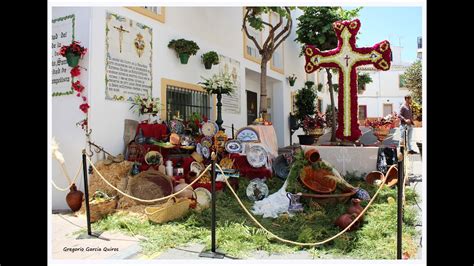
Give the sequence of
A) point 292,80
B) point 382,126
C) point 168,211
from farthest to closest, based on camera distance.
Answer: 1. point 292,80
2. point 382,126
3. point 168,211

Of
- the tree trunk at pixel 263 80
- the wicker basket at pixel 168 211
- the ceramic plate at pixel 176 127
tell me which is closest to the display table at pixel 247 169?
the ceramic plate at pixel 176 127

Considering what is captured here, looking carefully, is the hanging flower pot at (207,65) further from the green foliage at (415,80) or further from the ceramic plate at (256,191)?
the green foliage at (415,80)

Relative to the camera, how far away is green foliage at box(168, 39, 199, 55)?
8602 millimetres

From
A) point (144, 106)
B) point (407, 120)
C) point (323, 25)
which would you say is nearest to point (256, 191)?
point (144, 106)

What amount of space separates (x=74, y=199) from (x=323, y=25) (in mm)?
9716

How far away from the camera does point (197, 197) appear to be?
5.94m

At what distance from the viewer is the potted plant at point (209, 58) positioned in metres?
9.75

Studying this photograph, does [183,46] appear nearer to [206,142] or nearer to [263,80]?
[206,142]

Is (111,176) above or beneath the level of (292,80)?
beneath

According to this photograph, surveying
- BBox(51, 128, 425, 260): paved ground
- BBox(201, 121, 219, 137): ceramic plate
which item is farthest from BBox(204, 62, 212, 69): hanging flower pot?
BBox(51, 128, 425, 260): paved ground

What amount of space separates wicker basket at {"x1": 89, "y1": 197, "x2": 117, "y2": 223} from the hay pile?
48 centimetres

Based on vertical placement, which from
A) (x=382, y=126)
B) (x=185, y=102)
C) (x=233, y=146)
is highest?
(x=185, y=102)

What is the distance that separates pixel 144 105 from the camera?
24.4ft

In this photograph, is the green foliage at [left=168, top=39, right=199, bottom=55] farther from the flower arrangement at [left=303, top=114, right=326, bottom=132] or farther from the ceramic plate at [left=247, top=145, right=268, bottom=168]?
the flower arrangement at [left=303, top=114, right=326, bottom=132]
